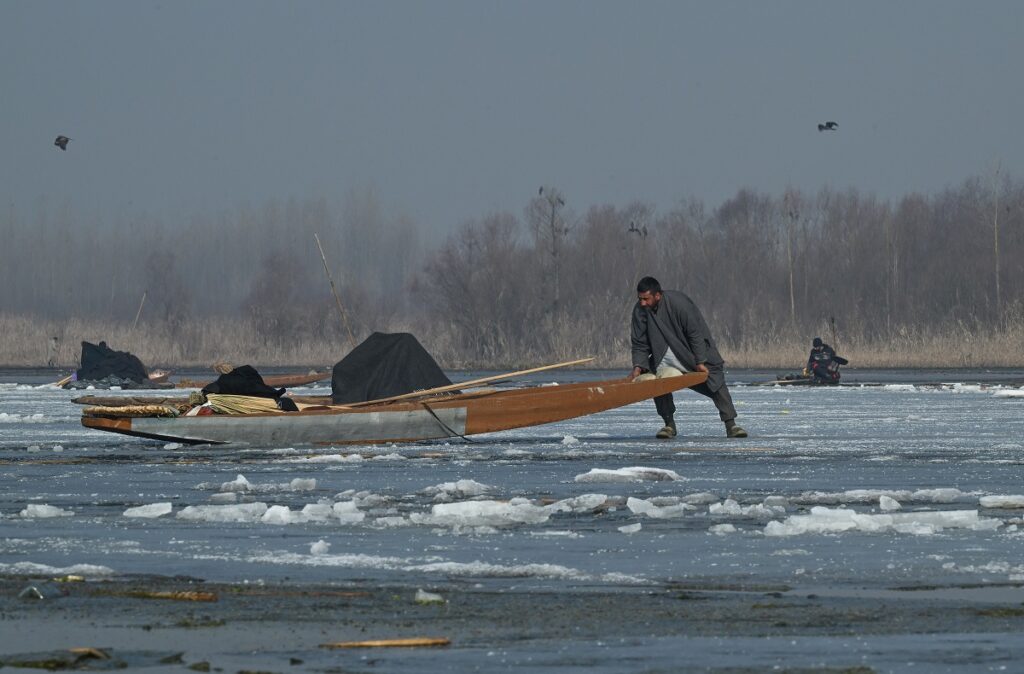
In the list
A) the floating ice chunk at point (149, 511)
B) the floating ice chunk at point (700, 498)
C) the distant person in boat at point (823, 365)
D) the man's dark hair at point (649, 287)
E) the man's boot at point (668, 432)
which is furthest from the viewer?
the distant person in boat at point (823, 365)

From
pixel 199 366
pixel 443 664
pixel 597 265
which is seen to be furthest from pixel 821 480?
pixel 597 265

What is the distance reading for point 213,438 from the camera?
17.0 meters

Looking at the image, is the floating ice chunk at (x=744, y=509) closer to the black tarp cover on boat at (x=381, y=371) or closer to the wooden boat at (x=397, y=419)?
the wooden boat at (x=397, y=419)

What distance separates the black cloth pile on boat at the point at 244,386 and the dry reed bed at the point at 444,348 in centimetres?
2478

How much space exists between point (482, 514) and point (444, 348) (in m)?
45.8

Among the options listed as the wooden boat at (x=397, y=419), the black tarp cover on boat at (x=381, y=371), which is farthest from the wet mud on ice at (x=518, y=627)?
the black tarp cover on boat at (x=381, y=371)

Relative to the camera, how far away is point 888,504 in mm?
10250

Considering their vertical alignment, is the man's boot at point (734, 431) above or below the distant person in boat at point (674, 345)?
below

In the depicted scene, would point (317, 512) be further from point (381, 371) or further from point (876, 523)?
point (381, 371)

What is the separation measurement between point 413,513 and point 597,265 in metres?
57.2

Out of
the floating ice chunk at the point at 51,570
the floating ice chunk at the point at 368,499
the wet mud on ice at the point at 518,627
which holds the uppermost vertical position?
the floating ice chunk at the point at 368,499

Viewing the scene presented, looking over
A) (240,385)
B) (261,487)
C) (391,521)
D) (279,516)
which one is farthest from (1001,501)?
(240,385)

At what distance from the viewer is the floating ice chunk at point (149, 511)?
33.7 feet

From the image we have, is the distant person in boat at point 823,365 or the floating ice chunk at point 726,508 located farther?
the distant person in boat at point 823,365
